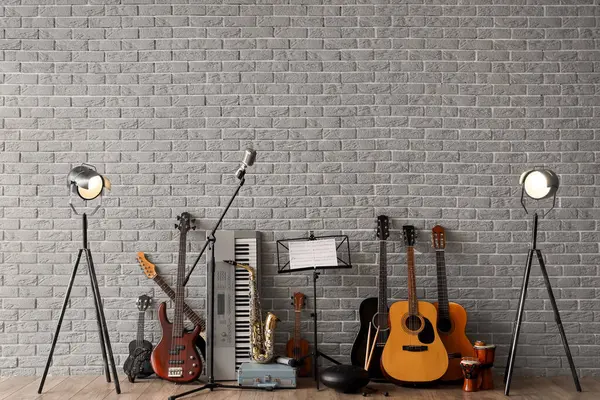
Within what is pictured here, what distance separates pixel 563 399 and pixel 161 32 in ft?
12.3

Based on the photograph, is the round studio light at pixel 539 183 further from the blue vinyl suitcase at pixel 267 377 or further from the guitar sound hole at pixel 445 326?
the blue vinyl suitcase at pixel 267 377

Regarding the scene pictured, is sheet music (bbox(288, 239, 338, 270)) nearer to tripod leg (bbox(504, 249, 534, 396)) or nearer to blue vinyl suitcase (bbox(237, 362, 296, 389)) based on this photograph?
blue vinyl suitcase (bbox(237, 362, 296, 389))

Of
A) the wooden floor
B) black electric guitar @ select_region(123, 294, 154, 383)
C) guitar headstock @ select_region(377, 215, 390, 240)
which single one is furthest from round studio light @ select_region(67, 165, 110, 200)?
guitar headstock @ select_region(377, 215, 390, 240)

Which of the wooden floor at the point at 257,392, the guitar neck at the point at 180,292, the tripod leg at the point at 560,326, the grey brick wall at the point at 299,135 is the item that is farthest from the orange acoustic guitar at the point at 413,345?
the guitar neck at the point at 180,292

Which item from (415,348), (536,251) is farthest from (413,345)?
(536,251)

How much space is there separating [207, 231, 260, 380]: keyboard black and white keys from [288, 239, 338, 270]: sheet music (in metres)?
0.29

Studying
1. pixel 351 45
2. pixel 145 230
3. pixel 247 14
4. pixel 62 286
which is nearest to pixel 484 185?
pixel 351 45

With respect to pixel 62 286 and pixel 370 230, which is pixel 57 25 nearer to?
pixel 62 286

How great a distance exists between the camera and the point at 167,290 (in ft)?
16.1

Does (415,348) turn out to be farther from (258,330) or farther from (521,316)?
(258,330)

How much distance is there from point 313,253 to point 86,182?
1596 millimetres

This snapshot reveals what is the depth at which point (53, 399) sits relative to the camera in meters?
4.32

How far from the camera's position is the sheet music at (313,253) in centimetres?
472

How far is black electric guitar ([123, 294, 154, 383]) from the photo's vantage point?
187 inches
